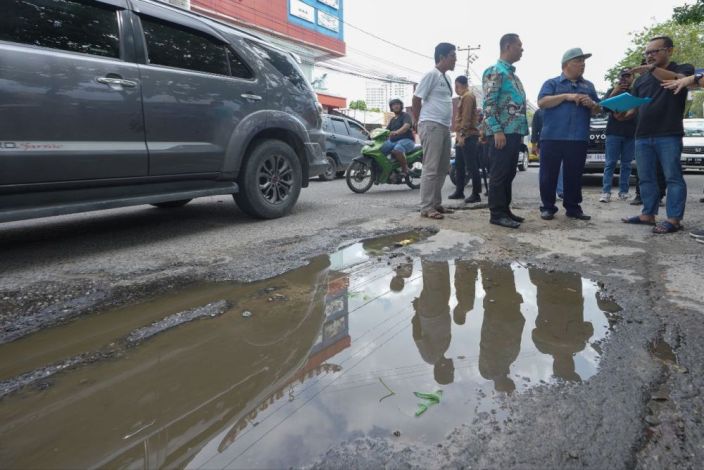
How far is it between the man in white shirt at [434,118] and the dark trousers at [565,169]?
103cm

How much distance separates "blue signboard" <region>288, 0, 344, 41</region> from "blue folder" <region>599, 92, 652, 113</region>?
2222cm

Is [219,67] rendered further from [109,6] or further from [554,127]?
[554,127]

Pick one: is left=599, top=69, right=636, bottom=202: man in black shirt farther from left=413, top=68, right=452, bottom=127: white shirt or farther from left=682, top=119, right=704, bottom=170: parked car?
left=682, top=119, right=704, bottom=170: parked car

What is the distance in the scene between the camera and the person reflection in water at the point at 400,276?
2609 mm

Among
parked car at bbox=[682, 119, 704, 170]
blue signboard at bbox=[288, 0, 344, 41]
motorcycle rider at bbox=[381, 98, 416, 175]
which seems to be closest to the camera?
motorcycle rider at bbox=[381, 98, 416, 175]

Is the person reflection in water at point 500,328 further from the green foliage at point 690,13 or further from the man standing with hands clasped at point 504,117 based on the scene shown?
the green foliage at point 690,13

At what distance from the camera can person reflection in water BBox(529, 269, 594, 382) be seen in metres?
1.74

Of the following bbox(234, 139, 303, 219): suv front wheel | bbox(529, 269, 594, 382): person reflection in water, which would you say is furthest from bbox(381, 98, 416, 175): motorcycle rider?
bbox(529, 269, 594, 382): person reflection in water

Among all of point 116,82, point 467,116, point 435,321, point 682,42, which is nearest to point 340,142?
point 467,116

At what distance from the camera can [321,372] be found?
1668 mm

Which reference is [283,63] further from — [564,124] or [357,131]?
[357,131]

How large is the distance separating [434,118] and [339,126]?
623 cm

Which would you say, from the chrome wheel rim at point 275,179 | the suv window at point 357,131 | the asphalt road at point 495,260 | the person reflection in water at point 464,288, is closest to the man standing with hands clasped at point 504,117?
the asphalt road at point 495,260

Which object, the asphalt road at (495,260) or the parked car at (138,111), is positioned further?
the parked car at (138,111)
